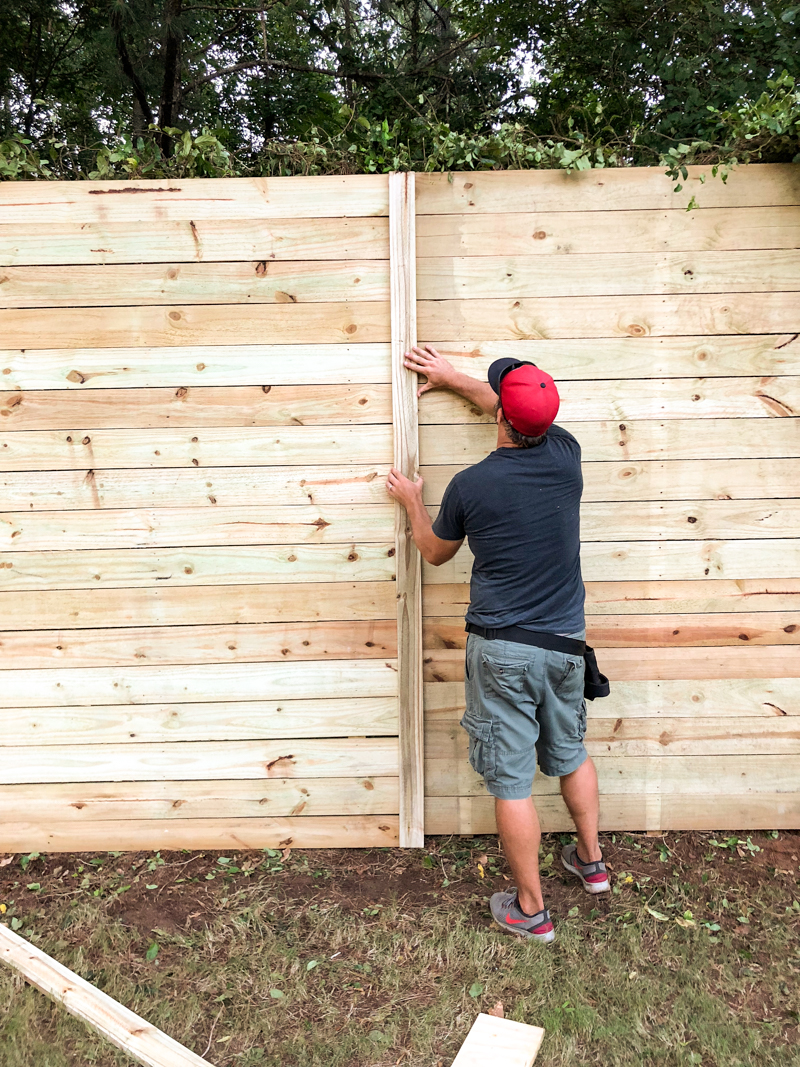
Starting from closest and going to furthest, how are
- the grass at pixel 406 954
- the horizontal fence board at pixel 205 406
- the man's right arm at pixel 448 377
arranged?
the grass at pixel 406 954 → the man's right arm at pixel 448 377 → the horizontal fence board at pixel 205 406

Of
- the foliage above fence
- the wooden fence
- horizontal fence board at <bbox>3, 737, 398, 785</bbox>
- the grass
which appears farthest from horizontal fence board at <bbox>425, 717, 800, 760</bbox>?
the foliage above fence

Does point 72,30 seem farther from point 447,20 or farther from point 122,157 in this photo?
point 122,157

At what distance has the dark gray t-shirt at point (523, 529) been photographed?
7.70ft

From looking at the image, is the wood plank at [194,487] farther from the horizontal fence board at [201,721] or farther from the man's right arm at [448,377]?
the horizontal fence board at [201,721]

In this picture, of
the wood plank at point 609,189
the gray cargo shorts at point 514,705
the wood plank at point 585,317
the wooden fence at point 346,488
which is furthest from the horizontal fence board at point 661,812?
the wood plank at point 609,189

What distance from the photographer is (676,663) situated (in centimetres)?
294

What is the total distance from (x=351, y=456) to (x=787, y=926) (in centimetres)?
236

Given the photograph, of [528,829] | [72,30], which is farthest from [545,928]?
[72,30]

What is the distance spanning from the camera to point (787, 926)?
8.46ft

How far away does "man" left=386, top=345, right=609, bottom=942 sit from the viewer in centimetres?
235

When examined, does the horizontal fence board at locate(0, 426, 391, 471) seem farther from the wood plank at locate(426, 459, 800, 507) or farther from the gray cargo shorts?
the gray cargo shorts

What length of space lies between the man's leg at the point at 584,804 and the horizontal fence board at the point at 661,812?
274mm

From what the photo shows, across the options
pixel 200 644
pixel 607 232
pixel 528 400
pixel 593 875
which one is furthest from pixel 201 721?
pixel 607 232

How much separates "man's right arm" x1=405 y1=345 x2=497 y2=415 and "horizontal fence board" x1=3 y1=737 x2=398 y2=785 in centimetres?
143
